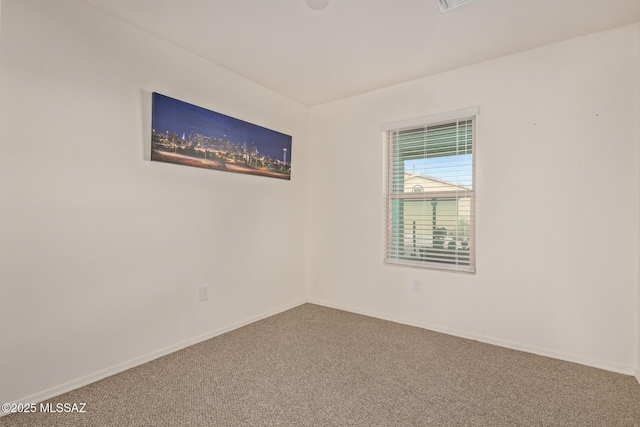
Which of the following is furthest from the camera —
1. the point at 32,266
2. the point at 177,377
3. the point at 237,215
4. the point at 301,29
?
the point at 237,215

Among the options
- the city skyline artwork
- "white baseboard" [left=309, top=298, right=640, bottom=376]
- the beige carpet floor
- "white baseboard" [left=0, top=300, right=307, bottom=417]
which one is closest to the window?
"white baseboard" [left=309, top=298, right=640, bottom=376]

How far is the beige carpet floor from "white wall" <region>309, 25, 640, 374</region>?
0.88ft

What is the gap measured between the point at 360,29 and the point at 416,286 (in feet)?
7.60

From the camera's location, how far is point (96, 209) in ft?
6.90

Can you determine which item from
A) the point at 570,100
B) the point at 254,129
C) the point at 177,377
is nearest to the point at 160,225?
the point at 177,377


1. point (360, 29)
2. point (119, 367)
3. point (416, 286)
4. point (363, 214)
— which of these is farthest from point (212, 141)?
point (416, 286)

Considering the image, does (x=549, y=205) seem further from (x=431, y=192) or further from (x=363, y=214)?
(x=363, y=214)

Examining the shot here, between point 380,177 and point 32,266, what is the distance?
2.86 metres

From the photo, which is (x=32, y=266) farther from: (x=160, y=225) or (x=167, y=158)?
(x=167, y=158)

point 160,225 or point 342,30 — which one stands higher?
point 342,30

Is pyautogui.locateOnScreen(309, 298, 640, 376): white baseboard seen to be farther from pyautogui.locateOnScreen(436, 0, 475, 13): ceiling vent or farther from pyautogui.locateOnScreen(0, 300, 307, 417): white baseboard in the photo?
pyautogui.locateOnScreen(436, 0, 475, 13): ceiling vent

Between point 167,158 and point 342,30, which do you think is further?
point 167,158

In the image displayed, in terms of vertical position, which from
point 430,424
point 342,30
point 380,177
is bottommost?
point 430,424

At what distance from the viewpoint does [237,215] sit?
306 centimetres
